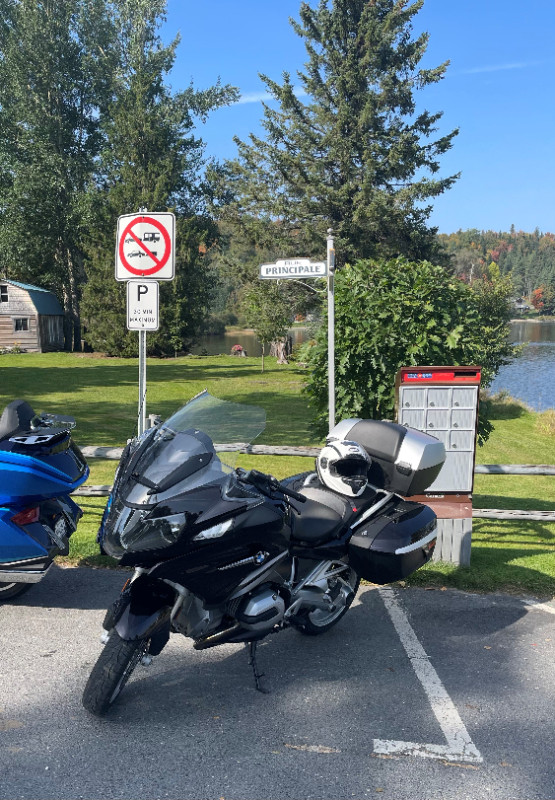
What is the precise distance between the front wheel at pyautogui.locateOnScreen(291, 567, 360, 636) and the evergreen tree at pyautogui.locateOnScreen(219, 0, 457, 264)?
27110 millimetres

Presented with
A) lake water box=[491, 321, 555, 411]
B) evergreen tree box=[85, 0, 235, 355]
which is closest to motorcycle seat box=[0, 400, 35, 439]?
lake water box=[491, 321, 555, 411]

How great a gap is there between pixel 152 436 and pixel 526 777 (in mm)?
2287

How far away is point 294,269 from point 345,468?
2.72m

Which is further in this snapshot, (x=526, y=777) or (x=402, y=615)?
(x=402, y=615)

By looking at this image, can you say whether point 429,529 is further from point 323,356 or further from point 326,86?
point 326,86

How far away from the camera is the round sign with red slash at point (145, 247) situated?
6145mm

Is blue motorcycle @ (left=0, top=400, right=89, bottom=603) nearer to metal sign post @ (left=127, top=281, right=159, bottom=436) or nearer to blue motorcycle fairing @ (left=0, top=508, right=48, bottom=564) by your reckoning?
blue motorcycle fairing @ (left=0, top=508, right=48, bottom=564)

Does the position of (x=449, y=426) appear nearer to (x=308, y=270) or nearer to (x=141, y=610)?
(x=308, y=270)

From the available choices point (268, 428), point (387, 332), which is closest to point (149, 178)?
point (268, 428)

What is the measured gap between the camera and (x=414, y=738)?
10.7 feet

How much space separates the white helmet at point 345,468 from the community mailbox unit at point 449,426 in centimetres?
164

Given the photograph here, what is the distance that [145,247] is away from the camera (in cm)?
618

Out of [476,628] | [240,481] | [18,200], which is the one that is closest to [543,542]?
[476,628]

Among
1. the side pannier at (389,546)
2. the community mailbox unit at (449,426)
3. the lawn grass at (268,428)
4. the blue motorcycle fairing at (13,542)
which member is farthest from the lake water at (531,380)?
the blue motorcycle fairing at (13,542)
